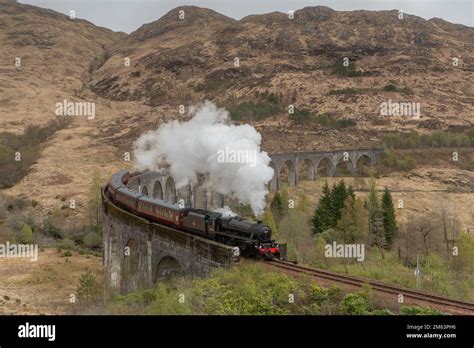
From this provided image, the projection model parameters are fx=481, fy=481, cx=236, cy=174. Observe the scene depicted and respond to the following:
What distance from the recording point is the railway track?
13688 millimetres

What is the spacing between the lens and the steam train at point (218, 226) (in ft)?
64.3

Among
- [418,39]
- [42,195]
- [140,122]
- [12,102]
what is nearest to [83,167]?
[42,195]

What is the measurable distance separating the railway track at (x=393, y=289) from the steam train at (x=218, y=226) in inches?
31.7

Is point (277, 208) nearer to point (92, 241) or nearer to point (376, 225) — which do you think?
point (376, 225)

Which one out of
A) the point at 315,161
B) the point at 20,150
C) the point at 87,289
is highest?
the point at 20,150

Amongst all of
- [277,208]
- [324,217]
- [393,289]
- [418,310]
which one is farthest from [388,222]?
[418,310]

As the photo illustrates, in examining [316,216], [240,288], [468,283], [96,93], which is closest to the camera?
[240,288]

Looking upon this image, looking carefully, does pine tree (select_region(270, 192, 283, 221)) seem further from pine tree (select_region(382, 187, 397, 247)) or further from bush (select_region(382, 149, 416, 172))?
bush (select_region(382, 149, 416, 172))

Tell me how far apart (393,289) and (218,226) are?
27.5 ft

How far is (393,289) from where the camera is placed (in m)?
15.5

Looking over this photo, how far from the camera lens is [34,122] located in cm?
11394

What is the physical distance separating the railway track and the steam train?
804 mm
